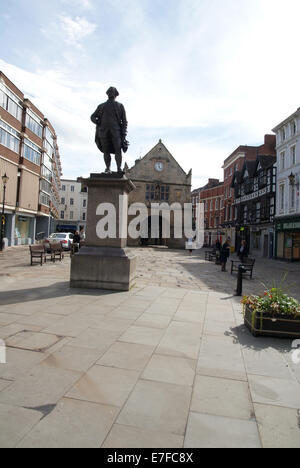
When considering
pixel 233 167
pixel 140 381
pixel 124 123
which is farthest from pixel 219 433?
pixel 233 167

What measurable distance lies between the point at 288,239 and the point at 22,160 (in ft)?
92.4

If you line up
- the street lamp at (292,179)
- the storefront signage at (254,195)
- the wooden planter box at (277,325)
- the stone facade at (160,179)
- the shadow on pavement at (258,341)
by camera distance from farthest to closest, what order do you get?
the stone facade at (160,179), the storefront signage at (254,195), the street lamp at (292,179), the wooden planter box at (277,325), the shadow on pavement at (258,341)

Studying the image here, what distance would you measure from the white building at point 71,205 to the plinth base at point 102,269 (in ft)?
223

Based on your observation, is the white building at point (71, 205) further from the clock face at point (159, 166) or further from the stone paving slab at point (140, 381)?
the stone paving slab at point (140, 381)

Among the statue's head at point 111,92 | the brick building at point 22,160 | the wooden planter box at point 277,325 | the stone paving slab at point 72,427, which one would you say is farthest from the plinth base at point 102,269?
the brick building at point 22,160

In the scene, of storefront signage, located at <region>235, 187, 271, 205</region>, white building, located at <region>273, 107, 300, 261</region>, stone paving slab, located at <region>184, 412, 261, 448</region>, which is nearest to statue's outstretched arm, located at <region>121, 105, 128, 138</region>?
stone paving slab, located at <region>184, 412, 261, 448</region>

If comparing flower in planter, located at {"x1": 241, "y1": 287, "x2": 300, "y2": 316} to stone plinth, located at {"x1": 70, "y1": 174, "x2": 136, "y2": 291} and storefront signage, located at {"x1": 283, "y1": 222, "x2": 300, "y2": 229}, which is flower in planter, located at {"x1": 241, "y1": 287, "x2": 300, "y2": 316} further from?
storefront signage, located at {"x1": 283, "y1": 222, "x2": 300, "y2": 229}

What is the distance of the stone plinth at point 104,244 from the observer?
7.68 meters

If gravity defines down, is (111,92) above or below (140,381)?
above

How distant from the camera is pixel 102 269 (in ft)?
25.4

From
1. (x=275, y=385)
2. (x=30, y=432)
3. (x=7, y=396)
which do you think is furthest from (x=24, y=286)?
(x=275, y=385)

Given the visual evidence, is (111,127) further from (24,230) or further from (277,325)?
(24,230)

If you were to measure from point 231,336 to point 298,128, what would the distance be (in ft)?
89.9
